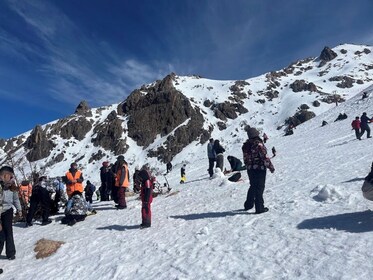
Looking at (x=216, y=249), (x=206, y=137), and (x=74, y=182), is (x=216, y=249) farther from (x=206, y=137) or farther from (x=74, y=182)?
(x=206, y=137)

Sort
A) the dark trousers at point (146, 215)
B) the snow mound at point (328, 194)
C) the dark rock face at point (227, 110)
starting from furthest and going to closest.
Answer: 1. the dark rock face at point (227, 110)
2. the dark trousers at point (146, 215)
3. the snow mound at point (328, 194)

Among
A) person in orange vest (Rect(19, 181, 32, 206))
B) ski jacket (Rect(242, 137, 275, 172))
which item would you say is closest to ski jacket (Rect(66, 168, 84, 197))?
person in orange vest (Rect(19, 181, 32, 206))

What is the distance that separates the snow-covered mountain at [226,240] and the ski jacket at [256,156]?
116 cm

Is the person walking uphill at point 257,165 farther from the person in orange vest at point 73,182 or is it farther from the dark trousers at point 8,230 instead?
the person in orange vest at point 73,182

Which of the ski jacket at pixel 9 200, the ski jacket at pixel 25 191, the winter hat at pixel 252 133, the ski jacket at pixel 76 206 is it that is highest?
the winter hat at pixel 252 133

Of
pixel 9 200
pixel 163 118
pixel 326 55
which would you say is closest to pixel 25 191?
pixel 9 200

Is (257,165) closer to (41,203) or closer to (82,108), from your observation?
(41,203)

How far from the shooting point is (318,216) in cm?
717

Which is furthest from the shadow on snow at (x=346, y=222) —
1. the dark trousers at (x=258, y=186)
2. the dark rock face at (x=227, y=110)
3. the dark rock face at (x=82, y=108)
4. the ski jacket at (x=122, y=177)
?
the dark rock face at (x=82, y=108)

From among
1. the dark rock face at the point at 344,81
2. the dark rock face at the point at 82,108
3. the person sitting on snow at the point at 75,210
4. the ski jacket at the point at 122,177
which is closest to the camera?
the person sitting on snow at the point at 75,210

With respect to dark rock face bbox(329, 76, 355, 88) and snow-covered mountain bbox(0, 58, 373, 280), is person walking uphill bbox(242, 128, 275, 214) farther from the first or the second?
dark rock face bbox(329, 76, 355, 88)

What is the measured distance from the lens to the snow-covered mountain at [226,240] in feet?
16.9

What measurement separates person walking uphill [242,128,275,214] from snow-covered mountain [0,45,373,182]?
3846 inches

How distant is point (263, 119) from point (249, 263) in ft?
395
